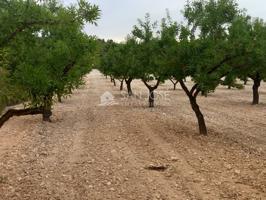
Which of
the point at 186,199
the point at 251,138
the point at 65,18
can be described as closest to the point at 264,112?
the point at 251,138

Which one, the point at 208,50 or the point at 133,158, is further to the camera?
the point at 208,50

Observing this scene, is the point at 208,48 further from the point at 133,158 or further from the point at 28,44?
the point at 28,44

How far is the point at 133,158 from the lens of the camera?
19.8m

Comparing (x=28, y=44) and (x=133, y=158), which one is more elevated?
(x=28, y=44)

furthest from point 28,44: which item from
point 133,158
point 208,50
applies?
point 208,50

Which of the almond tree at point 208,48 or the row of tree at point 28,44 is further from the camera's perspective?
the almond tree at point 208,48

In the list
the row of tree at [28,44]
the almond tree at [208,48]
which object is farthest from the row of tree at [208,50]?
the row of tree at [28,44]

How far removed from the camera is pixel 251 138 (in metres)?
25.4

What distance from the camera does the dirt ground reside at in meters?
15.2

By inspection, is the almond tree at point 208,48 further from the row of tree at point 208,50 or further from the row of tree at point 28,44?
the row of tree at point 28,44

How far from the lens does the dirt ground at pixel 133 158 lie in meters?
15.2

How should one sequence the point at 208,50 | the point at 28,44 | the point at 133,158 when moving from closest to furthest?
1. the point at 28,44
2. the point at 133,158
3. the point at 208,50

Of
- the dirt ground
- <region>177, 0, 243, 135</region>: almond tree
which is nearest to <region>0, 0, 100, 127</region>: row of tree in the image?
the dirt ground

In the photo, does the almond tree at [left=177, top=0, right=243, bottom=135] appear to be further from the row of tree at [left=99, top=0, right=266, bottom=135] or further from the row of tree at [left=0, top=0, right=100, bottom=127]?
the row of tree at [left=0, top=0, right=100, bottom=127]
